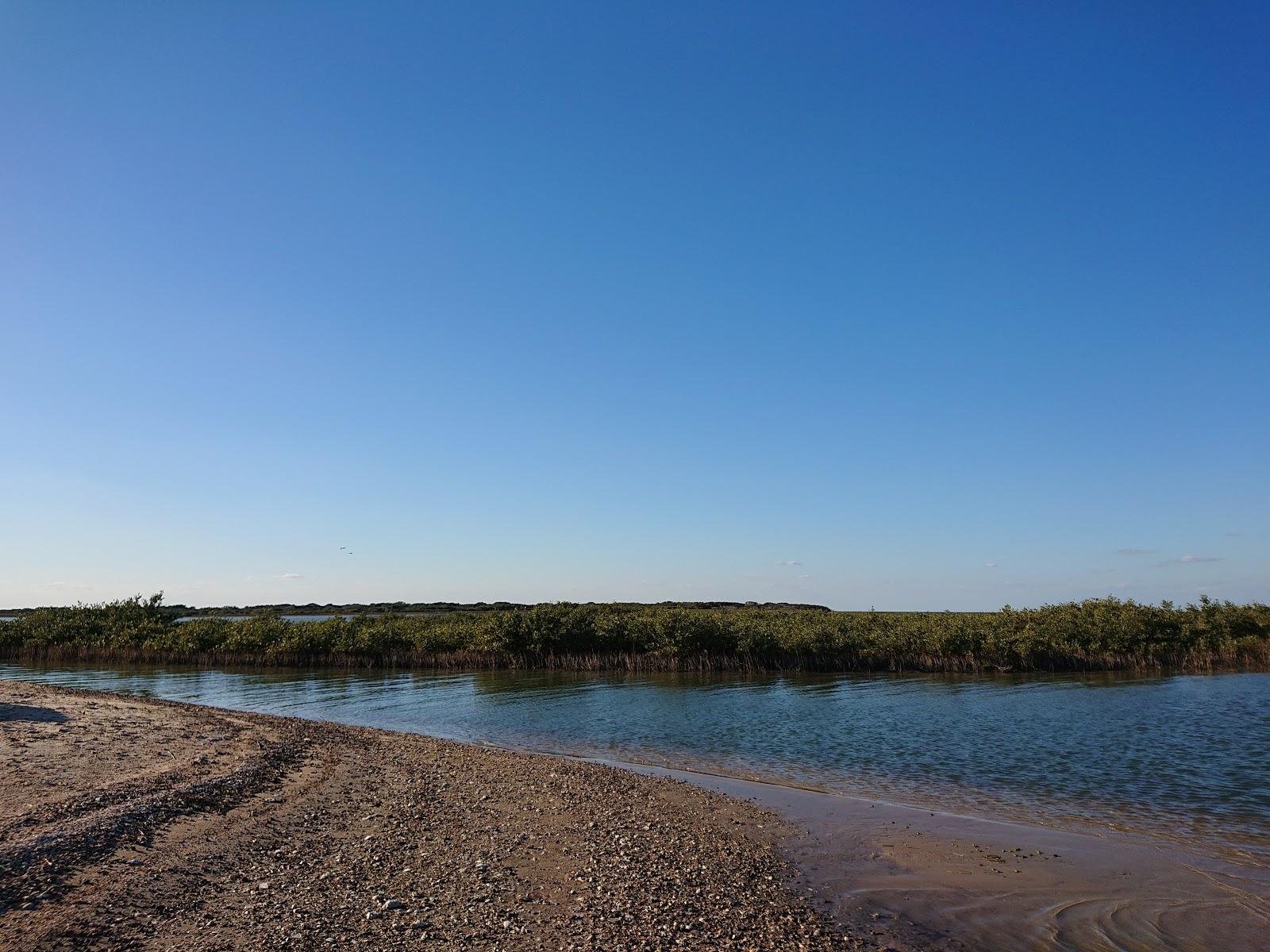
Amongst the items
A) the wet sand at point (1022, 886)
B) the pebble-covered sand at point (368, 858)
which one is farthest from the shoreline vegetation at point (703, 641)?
the wet sand at point (1022, 886)

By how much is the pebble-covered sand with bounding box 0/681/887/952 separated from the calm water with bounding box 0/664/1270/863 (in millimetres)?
5983

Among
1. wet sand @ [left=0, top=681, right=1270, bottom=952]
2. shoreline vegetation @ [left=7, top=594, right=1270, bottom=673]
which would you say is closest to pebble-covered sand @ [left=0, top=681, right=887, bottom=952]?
wet sand @ [left=0, top=681, right=1270, bottom=952]

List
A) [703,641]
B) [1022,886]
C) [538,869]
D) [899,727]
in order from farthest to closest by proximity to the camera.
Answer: [703,641], [899,727], [1022,886], [538,869]

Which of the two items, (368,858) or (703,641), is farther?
(703,641)

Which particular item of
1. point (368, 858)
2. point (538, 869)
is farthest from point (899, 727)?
point (368, 858)

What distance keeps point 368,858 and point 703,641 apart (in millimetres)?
39427

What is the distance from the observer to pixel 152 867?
959 cm

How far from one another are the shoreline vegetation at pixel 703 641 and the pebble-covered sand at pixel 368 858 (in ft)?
103

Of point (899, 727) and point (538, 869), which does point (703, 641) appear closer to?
point (899, 727)

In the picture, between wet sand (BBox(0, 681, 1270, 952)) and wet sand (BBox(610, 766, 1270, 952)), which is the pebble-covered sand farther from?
wet sand (BBox(610, 766, 1270, 952))

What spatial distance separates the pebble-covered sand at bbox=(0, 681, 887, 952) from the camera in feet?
26.8

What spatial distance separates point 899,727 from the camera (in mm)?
26594

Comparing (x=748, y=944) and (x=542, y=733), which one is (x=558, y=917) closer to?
(x=748, y=944)

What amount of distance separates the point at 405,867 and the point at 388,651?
155 feet
